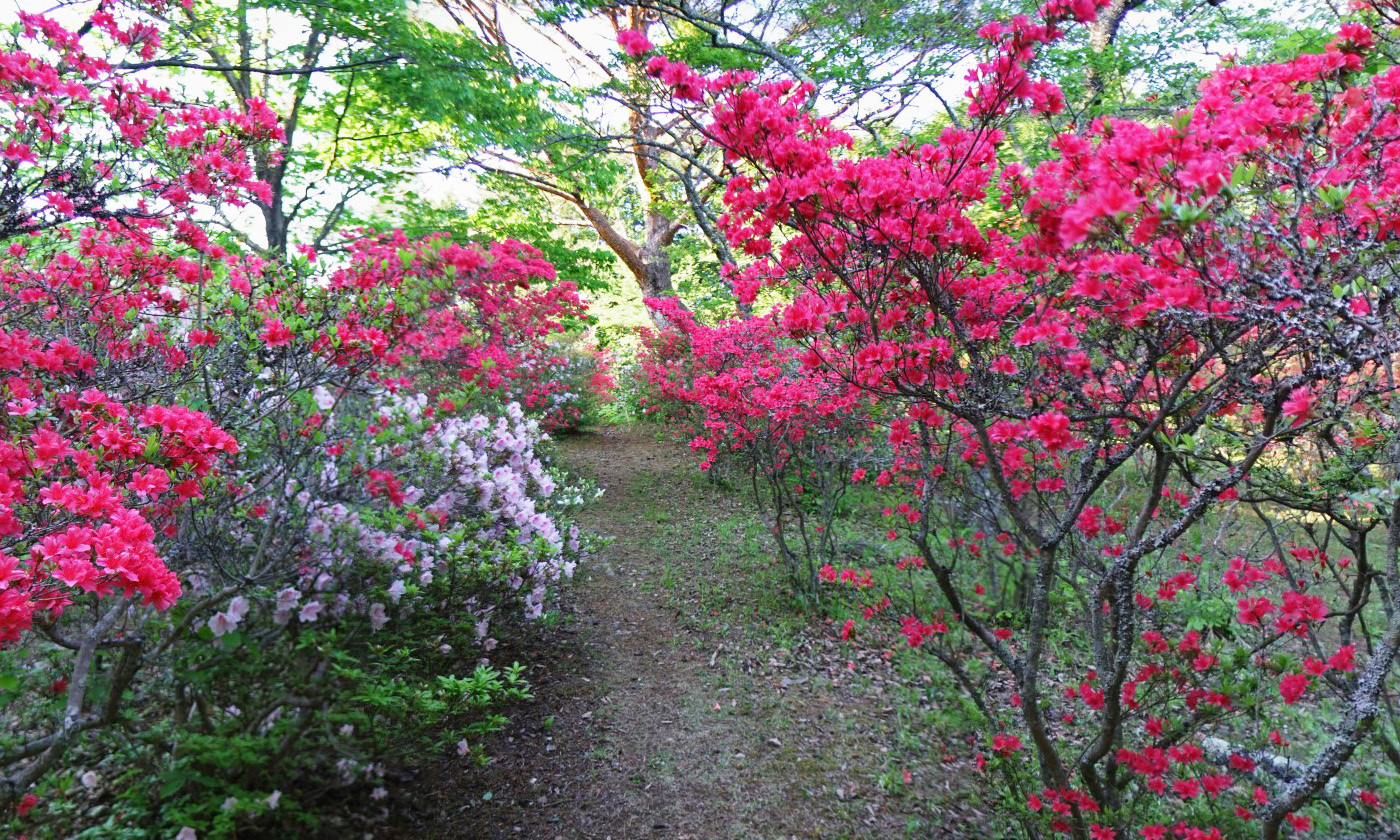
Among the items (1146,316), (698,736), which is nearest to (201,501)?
(698,736)

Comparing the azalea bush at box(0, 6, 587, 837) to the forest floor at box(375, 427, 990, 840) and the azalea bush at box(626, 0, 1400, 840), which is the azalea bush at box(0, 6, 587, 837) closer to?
the forest floor at box(375, 427, 990, 840)

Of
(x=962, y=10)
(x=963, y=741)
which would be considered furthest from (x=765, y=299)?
(x=963, y=741)

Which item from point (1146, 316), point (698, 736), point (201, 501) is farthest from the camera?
point (698, 736)

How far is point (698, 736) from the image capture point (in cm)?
362

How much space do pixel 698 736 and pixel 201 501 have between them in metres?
2.70

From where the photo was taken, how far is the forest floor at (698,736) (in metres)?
2.97

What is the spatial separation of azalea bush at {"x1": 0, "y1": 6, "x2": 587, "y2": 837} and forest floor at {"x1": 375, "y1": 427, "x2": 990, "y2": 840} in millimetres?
397

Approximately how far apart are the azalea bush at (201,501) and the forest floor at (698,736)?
0.40 metres

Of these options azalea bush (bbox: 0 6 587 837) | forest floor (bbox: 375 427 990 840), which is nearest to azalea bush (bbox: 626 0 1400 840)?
forest floor (bbox: 375 427 990 840)

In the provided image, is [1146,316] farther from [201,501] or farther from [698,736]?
[201,501]

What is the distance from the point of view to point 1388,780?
3.16 m

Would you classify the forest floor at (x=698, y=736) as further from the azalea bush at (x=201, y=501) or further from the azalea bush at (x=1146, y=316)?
the azalea bush at (x=1146, y=316)

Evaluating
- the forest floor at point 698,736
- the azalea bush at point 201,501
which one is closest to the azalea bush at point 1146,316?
the forest floor at point 698,736

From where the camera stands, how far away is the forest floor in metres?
2.97
